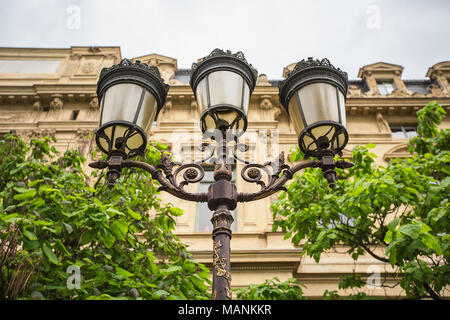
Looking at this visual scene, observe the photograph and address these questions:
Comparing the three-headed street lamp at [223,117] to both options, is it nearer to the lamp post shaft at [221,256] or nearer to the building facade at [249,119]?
the lamp post shaft at [221,256]

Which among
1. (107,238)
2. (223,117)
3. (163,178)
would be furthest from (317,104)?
(107,238)

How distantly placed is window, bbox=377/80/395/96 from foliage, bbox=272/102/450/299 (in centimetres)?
845

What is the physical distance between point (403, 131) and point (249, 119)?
5.89 metres

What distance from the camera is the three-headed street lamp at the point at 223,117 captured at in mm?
3432

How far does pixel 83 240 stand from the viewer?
4691 millimetres

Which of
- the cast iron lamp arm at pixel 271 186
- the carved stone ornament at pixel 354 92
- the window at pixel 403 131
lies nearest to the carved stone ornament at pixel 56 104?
the carved stone ornament at pixel 354 92

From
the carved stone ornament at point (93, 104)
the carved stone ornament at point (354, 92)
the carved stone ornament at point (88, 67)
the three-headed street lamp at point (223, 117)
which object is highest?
the carved stone ornament at point (88, 67)

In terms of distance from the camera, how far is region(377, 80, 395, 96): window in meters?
15.9

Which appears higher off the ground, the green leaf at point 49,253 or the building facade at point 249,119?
the building facade at point 249,119

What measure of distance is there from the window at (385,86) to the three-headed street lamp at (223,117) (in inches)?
521

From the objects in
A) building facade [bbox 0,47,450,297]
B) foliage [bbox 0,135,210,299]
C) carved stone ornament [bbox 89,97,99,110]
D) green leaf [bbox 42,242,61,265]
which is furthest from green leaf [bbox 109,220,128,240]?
carved stone ornament [bbox 89,97,99,110]

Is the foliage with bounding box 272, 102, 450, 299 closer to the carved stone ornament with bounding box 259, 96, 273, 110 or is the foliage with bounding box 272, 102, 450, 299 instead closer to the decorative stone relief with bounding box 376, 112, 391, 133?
the decorative stone relief with bounding box 376, 112, 391, 133

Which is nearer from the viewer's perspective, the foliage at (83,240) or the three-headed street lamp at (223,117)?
the three-headed street lamp at (223,117)
